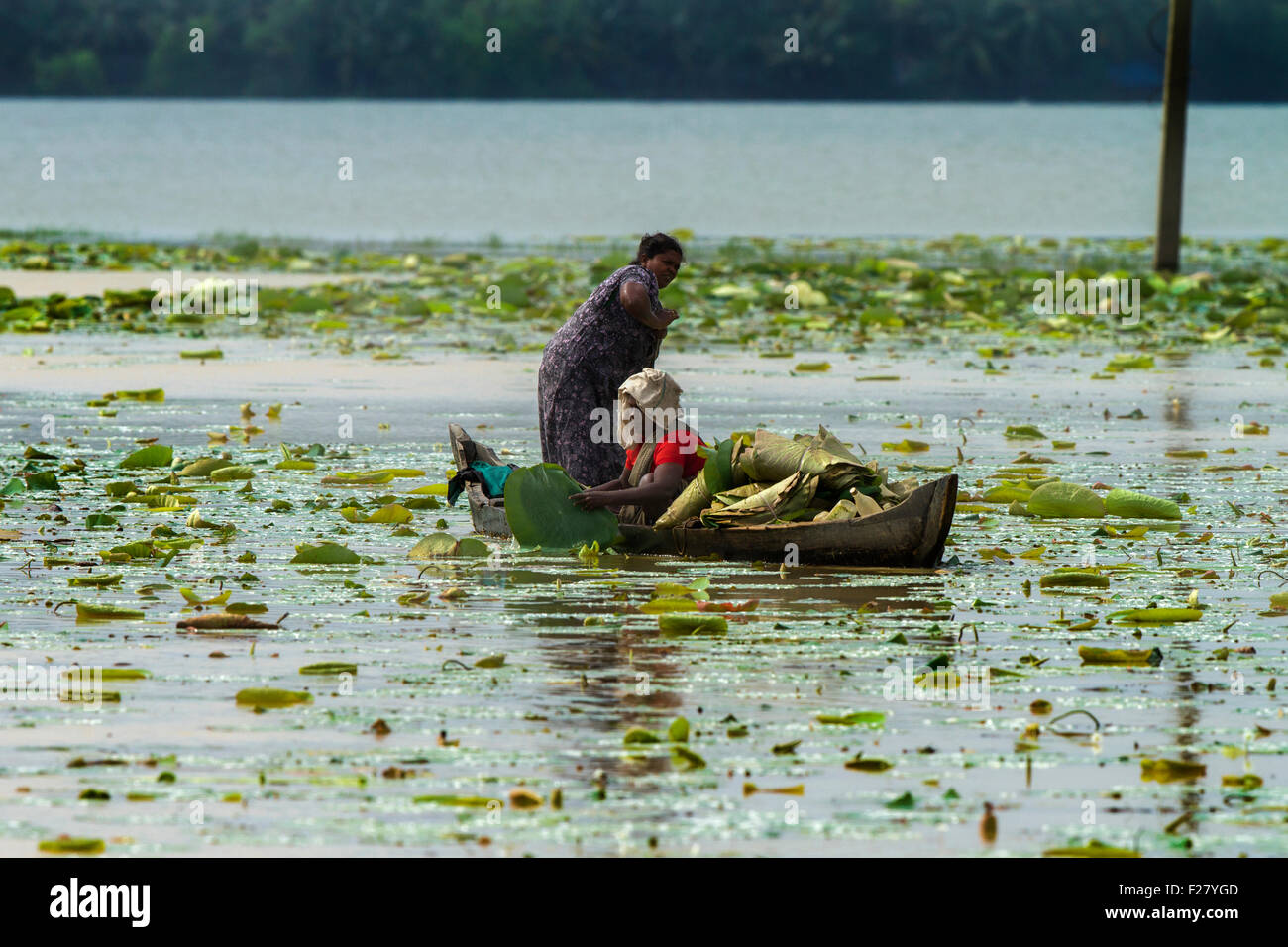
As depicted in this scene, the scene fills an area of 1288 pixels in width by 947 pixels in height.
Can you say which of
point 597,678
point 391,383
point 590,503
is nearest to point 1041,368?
point 391,383

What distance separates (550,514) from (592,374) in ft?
3.32

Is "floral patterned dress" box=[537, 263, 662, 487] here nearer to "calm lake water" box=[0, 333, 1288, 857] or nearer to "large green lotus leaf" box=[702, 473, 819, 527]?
"calm lake water" box=[0, 333, 1288, 857]

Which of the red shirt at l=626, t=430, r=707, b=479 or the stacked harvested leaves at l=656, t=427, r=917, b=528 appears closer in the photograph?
the stacked harvested leaves at l=656, t=427, r=917, b=528

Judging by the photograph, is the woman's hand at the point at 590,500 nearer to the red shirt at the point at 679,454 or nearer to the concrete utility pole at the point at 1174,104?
the red shirt at the point at 679,454

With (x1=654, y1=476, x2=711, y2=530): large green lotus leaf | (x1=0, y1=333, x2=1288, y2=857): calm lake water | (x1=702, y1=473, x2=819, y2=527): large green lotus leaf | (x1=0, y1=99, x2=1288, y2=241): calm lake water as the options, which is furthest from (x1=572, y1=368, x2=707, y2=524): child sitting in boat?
(x1=0, y1=99, x2=1288, y2=241): calm lake water

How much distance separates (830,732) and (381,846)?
69.7 inches

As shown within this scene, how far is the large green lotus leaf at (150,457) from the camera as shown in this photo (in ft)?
40.5

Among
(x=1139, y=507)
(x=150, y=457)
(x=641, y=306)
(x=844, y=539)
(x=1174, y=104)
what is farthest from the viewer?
(x=1174, y=104)

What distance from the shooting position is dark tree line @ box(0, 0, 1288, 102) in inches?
4284

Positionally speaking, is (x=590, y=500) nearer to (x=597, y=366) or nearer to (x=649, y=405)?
(x=649, y=405)

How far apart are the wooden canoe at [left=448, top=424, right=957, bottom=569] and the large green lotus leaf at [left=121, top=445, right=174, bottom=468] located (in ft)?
12.3

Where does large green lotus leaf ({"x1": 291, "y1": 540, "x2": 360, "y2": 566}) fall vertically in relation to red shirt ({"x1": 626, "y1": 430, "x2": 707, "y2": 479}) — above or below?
below

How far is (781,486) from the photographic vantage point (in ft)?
31.6

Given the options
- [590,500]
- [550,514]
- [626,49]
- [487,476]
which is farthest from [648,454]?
[626,49]
